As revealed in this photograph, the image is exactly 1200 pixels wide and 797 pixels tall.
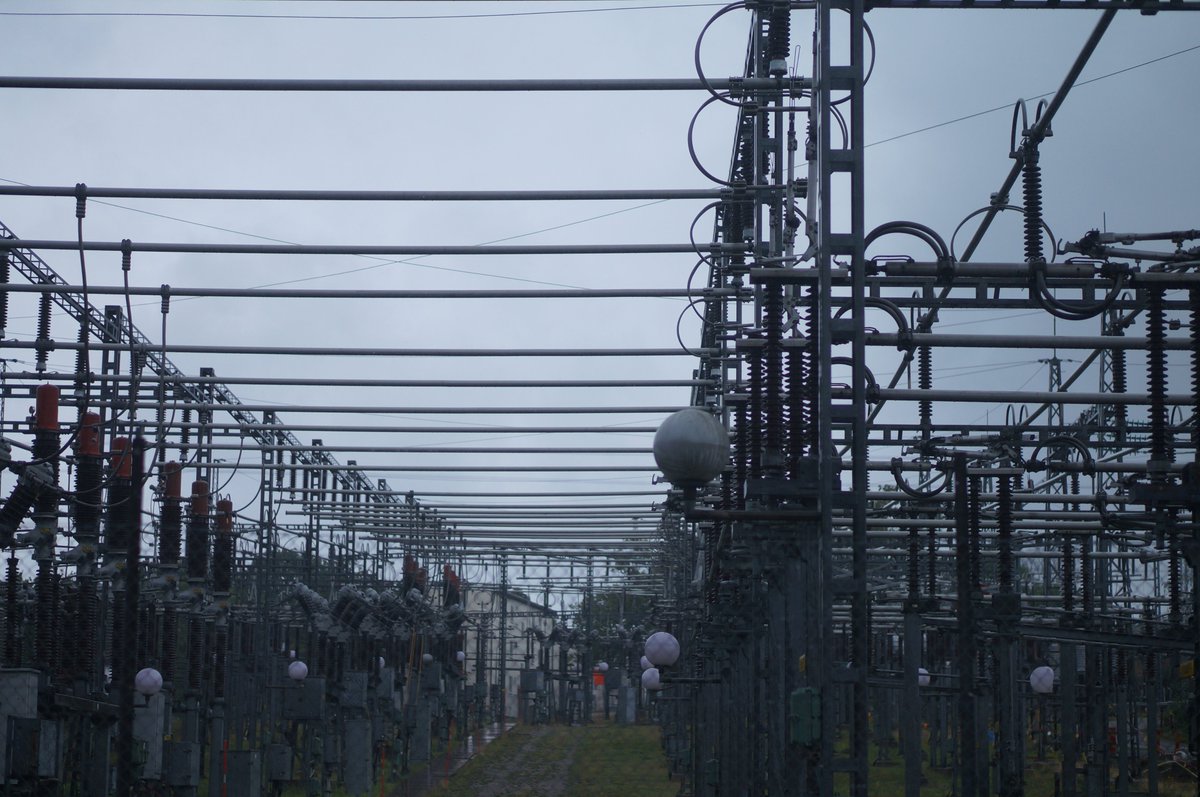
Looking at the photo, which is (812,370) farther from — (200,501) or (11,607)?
(200,501)

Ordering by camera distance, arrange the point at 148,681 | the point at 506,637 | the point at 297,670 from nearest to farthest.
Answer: the point at 148,681
the point at 297,670
the point at 506,637

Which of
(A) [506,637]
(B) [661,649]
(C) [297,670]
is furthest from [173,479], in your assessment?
(A) [506,637]

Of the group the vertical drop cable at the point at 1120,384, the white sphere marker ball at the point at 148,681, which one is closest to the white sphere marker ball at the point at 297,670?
the white sphere marker ball at the point at 148,681

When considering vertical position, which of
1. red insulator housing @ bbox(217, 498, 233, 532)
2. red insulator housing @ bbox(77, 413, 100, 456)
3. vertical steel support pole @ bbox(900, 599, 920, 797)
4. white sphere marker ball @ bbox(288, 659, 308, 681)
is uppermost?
red insulator housing @ bbox(77, 413, 100, 456)

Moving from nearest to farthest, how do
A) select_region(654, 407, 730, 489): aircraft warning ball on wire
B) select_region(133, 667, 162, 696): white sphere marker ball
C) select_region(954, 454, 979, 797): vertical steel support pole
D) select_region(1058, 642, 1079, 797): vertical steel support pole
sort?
1. select_region(654, 407, 730, 489): aircraft warning ball on wire
2. select_region(954, 454, 979, 797): vertical steel support pole
3. select_region(1058, 642, 1079, 797): vertical steel support pole
4. select_region(133, 667, 162, 696): white sphere marker ball

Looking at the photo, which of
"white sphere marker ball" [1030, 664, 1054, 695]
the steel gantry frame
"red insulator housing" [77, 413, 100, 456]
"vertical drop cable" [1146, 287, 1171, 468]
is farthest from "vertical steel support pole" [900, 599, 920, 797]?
"red insulator housing" [77, 413, 100, 456]

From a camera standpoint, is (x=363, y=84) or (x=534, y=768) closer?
(x=363, y=84)

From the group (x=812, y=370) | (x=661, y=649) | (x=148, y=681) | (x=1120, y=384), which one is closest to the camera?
(x=812, y=370)

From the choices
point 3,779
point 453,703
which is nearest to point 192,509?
point 3,779

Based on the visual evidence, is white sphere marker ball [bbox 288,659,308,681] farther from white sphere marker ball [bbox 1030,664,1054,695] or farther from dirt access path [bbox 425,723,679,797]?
white sphere marker ball [bbox 1030,664,1054,695]

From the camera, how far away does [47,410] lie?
14.2 metres

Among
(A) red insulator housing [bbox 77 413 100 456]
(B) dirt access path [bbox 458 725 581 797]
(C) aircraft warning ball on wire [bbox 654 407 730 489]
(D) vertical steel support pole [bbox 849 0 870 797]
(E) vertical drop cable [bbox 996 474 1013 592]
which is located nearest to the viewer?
(D) vertical steel support pole [bbox 849 0 870 797]

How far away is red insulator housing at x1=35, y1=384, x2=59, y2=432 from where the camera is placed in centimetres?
1416

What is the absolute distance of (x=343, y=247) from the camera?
40.3 ft
